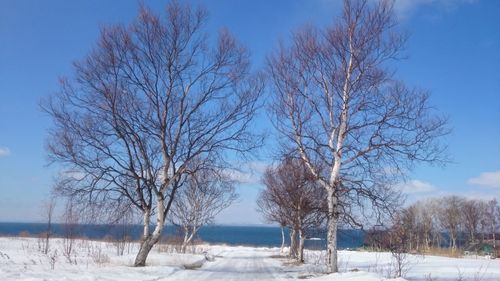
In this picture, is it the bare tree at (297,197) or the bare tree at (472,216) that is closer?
the bare tree at (297,197)

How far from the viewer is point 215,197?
47906 millimetres

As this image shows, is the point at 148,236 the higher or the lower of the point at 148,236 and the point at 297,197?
the lower

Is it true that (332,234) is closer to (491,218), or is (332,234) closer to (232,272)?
(232,272)

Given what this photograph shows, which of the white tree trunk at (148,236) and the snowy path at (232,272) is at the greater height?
the white tree trunk at (148,236)

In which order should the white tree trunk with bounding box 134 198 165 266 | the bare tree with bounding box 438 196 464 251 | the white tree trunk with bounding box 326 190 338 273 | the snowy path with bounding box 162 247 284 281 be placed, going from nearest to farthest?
the white tree trunk with bounding box 326 190 338 273 → the snowy path with bounding box 162 247 284 281 → the white tree trunk with bounding box 134 198 165 266 → the bare tree with bounding box 438 196 464 251

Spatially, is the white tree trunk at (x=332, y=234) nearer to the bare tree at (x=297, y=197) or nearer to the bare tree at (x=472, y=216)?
the bare tree at (x=297, y=197)

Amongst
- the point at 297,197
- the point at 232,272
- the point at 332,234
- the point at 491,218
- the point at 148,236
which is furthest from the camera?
the point at 491,218

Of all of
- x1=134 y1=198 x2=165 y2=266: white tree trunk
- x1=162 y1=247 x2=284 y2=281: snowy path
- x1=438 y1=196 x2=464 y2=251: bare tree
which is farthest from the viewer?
x1=438 y1=196 x2=464 y2=251: bare tree

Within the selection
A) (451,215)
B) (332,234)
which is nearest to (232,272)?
(332,234)

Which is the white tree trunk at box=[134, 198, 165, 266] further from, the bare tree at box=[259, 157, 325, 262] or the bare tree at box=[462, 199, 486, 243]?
the bare tree at box=[462, 199, 486, 243]

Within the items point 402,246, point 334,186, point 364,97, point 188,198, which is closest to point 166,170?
point 334,186

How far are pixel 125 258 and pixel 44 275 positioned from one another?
9.85m

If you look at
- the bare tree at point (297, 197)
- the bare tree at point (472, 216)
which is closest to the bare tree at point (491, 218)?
the bare tree at point (472, 216)

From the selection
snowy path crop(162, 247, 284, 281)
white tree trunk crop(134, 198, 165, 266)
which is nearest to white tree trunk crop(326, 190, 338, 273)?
snowy path crop(162, 247, 284, 281)
